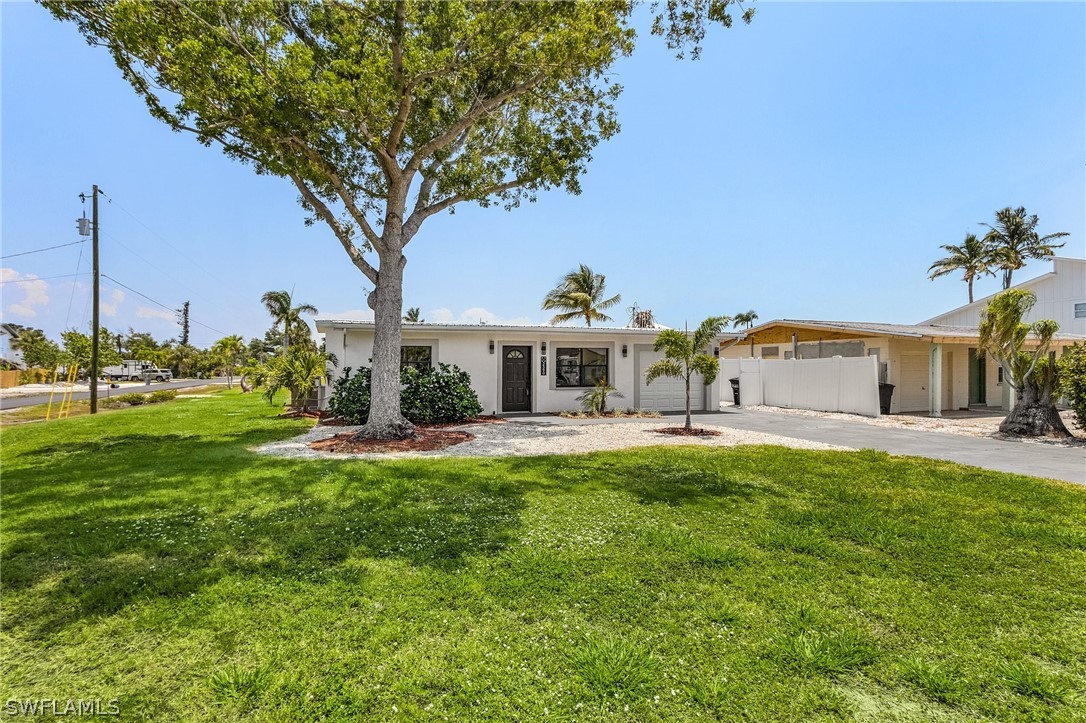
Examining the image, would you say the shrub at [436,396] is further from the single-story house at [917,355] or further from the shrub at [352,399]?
the single-story house at [917,355]

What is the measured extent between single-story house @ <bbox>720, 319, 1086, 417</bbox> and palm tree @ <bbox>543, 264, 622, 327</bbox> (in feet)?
34.3

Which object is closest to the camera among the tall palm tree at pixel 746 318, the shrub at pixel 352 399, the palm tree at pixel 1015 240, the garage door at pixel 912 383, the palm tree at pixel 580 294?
the shrub at pixel 352 399

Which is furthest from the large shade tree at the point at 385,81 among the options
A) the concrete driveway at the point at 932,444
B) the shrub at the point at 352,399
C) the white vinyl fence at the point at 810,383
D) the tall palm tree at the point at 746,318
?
the tall palm tree at the point at 746,318

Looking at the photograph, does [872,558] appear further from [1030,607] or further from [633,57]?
[633,57]

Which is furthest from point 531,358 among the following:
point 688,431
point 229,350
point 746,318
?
point 229,350

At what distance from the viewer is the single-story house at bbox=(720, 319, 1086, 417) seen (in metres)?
13.9

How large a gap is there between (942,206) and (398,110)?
57.7 ft

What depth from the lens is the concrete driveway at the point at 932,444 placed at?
700 centimetres

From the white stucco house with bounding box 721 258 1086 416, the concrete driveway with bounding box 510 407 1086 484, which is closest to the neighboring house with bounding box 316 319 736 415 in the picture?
the concrete driveway with bounding box 510 407 1086 484

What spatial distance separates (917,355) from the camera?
1535cm

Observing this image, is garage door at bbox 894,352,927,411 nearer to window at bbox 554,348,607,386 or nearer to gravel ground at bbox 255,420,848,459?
gravel ground at bbox 255,420,848,459

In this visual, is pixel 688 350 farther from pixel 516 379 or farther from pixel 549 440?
pixel 516 379

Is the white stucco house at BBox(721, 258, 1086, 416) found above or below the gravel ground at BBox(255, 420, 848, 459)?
above

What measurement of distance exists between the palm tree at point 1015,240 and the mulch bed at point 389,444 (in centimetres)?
4001
